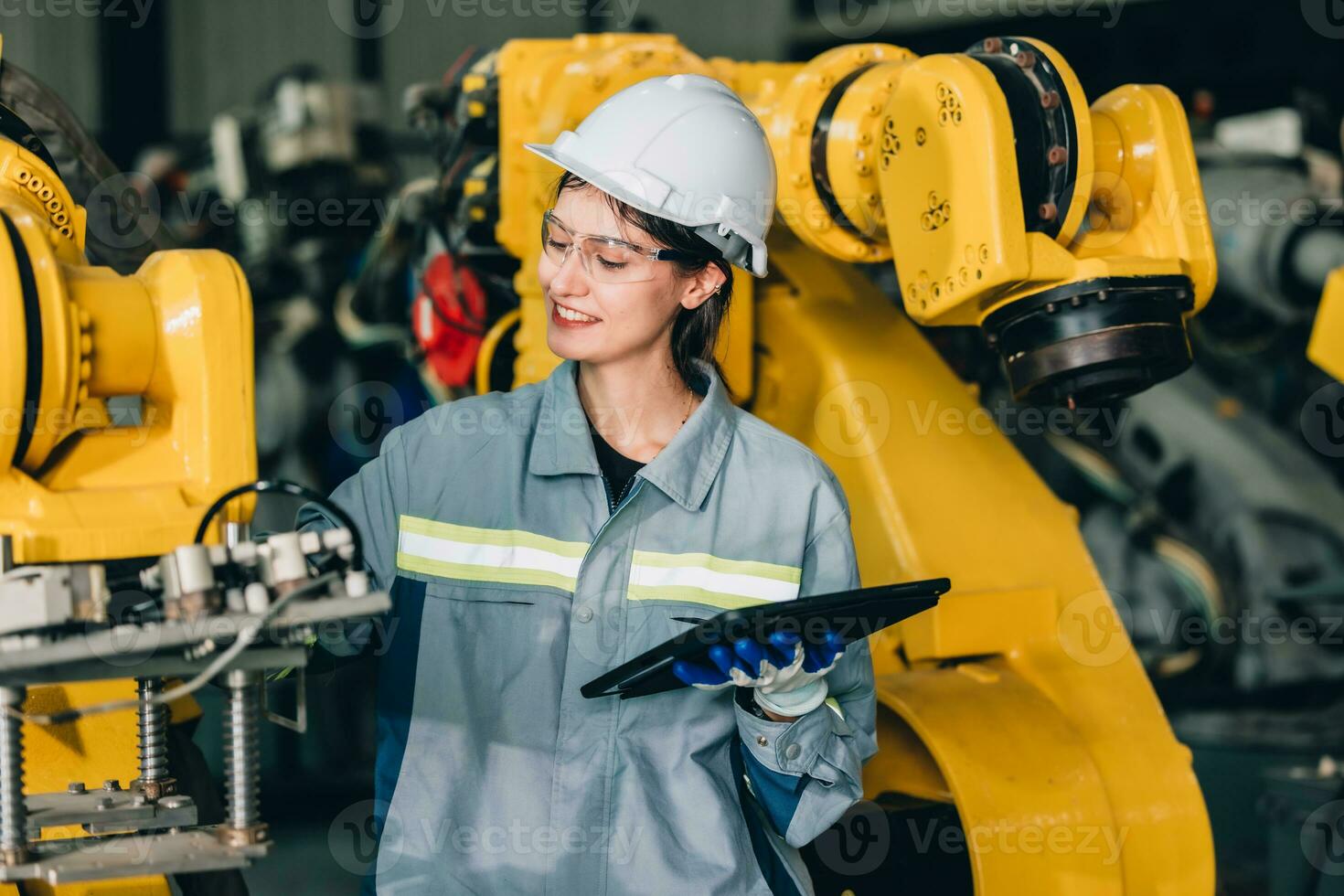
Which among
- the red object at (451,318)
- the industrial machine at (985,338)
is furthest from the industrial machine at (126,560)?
the red object at (451,318)

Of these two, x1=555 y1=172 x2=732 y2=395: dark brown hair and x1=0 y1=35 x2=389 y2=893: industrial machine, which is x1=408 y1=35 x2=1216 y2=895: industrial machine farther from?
x1=0 y1=35 x2=389 y2=893: industrial machine

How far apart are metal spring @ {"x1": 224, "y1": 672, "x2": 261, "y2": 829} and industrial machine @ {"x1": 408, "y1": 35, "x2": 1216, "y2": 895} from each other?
1.11 metres

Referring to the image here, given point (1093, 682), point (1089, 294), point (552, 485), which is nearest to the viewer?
point (552, 485)

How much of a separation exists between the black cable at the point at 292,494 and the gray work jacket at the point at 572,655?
5.3 inches

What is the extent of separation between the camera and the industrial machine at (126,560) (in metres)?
1.54

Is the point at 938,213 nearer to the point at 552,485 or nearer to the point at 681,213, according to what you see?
the point at 681,213

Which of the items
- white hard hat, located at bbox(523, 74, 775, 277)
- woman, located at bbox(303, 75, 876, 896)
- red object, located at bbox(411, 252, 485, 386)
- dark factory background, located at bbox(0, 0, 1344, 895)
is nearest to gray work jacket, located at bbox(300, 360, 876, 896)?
woman, located at bbox(303, 75, 876, 896)

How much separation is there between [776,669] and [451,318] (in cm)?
187

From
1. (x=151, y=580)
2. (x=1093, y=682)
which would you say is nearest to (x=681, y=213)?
(x=151, y=580)

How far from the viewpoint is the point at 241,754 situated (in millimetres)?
1612

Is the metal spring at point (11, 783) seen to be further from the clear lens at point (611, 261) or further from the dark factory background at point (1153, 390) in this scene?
the dark factory background at point (1153, 390)

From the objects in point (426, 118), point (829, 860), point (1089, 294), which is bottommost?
point (829, 860)

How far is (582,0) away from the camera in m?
8.42

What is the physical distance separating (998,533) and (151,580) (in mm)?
1724
